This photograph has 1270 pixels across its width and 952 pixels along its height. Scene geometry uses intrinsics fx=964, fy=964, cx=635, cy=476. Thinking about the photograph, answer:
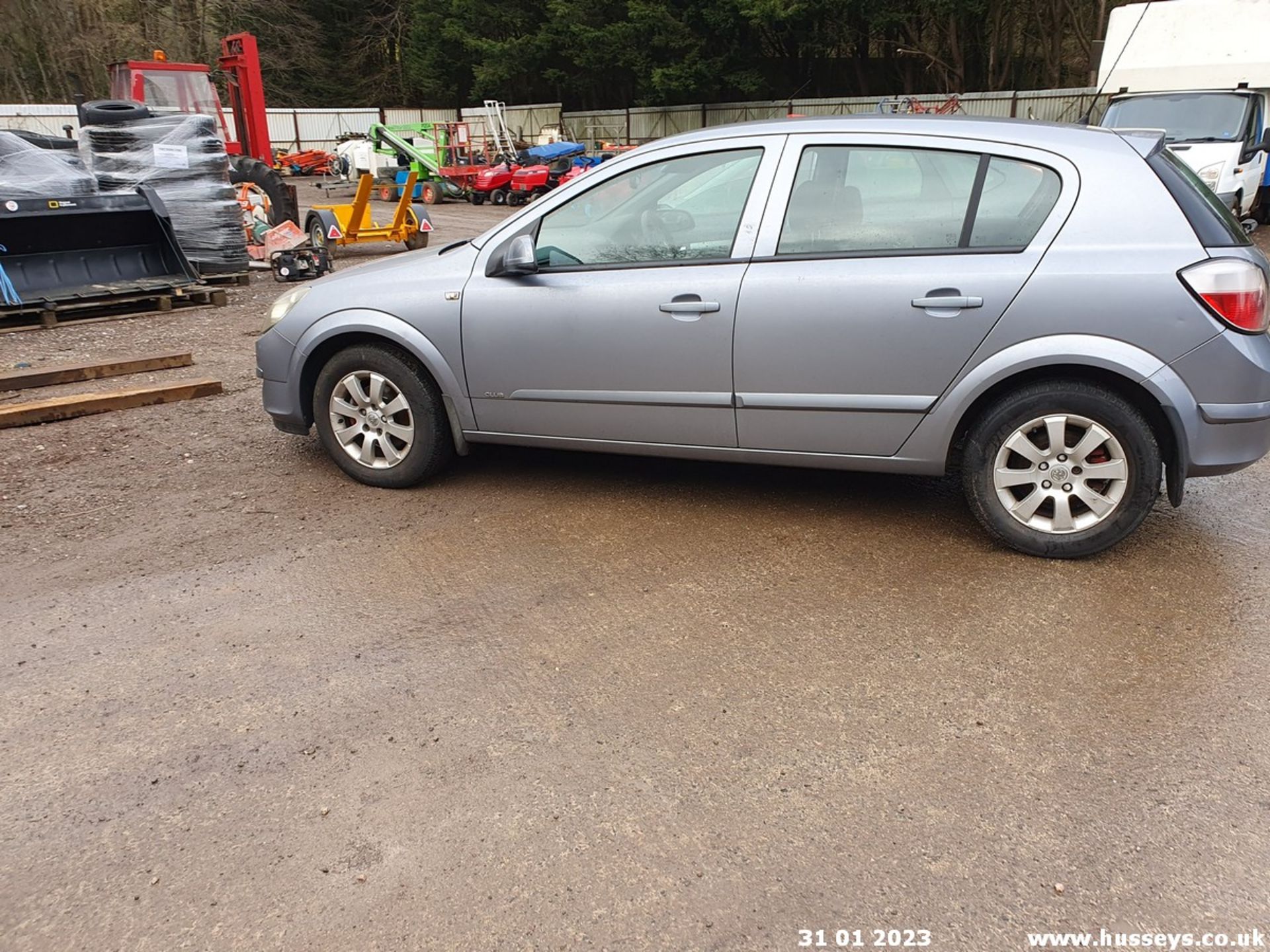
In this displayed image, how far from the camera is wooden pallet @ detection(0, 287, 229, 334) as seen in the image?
9250 millimetres

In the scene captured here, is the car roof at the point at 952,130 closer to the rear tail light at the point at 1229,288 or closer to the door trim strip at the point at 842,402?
the rear tail light at the point at 1229,288

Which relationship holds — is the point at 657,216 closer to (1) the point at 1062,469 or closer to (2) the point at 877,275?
(2) the point at 877,275

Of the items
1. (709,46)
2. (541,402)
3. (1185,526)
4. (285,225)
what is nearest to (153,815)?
(541,402)

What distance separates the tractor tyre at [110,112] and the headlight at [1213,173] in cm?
1299

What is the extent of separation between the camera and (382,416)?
4.93 metres

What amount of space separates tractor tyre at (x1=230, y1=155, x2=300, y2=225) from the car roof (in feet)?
39.5

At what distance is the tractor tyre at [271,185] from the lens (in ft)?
48.8

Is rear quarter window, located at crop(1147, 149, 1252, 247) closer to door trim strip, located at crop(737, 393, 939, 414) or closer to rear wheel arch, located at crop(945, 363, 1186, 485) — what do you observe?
rear wheel arch, located at crop(945, 363, 1186, 485)

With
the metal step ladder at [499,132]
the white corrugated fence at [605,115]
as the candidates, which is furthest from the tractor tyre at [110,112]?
the white corrugated fence at [605,115]

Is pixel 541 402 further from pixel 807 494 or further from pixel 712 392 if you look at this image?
pixel 807 494

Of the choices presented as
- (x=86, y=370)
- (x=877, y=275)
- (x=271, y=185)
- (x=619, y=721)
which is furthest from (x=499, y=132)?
(x=619, y=721)

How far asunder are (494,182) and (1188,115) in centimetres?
1571

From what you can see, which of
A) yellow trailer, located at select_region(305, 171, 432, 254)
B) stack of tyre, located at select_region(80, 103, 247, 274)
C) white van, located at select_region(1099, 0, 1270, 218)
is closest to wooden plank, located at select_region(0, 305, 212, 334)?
stack of tyre, located at select_region(80, 103, 247, 274)

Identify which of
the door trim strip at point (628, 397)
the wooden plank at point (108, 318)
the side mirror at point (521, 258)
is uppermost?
the side mirror at point (521, 258)
